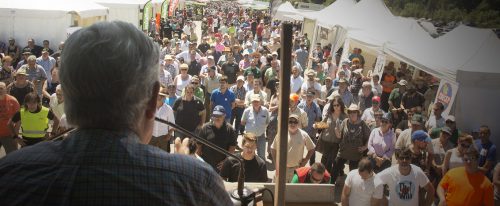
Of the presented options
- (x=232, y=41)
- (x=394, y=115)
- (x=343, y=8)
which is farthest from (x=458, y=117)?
(x=232, y=41)

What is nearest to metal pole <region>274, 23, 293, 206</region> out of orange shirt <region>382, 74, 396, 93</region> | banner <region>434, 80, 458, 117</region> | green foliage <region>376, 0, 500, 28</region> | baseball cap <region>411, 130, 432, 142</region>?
baseball cap <region>411, 130, 432, 142</region>

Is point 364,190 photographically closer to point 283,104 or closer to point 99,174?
point 283,104

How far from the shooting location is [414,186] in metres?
5.15

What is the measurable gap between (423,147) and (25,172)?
20.9 feet

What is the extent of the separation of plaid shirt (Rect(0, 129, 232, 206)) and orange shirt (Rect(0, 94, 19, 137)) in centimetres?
649

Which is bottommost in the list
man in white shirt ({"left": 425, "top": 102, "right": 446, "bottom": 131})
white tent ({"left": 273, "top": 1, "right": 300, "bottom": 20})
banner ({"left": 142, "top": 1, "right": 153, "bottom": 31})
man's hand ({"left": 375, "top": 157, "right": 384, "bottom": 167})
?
man's hand ({"left": 375, "top": 157, "right": 384, "bottom": 167})

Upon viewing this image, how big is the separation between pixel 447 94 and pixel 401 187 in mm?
4440

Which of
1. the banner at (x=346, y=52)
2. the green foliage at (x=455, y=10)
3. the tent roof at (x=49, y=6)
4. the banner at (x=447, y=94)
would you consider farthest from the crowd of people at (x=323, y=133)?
the green foliage at (x=455, y=10)

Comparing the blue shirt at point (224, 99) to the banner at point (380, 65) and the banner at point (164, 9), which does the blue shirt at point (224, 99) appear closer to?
the banner at point (380, 65)

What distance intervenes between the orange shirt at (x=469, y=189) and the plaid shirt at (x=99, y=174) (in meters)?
4.95

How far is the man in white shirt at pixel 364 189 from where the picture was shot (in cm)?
508

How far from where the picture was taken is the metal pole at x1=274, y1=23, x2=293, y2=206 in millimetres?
1279

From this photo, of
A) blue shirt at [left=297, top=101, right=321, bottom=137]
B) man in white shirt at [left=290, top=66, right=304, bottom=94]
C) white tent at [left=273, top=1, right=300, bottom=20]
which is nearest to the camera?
blue shirt at [left=297, top=101, right=321, bottom=137]

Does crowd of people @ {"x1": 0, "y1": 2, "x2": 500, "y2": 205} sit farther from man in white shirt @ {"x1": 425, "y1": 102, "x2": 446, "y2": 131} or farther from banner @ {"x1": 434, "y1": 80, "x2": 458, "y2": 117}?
banner @ {"x1": 434, "y1": 80, "x2": 458, "y2": 117}
